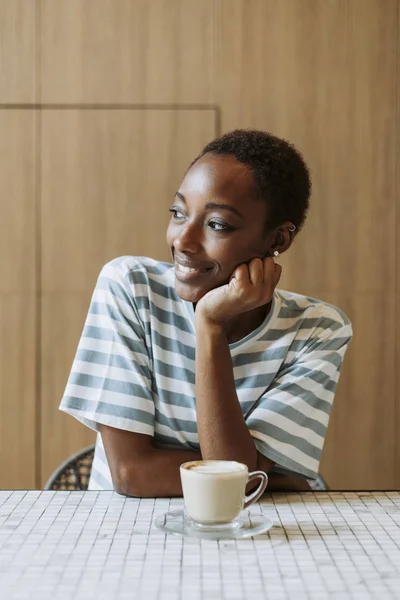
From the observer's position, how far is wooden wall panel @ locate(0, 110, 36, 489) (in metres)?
2.53

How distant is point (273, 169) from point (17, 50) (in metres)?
1.51

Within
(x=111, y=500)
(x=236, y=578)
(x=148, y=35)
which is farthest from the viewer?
(x=148, y=35)

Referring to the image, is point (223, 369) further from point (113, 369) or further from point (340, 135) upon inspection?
point (340, 135)

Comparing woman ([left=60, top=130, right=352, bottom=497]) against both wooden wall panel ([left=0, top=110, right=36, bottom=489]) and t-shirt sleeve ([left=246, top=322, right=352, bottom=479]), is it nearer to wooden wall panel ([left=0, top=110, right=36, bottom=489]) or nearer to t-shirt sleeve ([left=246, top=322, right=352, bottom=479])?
t-shirt sleeve ([left=246, top=322, right=352, bottom=479])

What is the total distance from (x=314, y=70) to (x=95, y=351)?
163 centimetres

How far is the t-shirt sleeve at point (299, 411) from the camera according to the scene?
123 cm

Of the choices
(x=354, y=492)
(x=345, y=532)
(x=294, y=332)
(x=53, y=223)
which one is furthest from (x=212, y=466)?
(x=53, y=223)

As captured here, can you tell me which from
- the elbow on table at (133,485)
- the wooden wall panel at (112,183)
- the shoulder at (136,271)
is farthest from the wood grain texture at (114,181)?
the elbow on table at (133,485)

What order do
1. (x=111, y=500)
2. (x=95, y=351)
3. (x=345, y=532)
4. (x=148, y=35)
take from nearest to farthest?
1. (x=345, y=532)
2. (x=111, y=500)
3. (x=95, y=351)
4. (x=148, y=35)

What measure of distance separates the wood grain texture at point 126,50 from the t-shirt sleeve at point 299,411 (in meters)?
1.43

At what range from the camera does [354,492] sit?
1153 millimetres

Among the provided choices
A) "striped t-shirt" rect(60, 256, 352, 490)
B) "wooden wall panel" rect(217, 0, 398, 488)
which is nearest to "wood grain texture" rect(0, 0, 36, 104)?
"wooden wall panel" rect(217, 0, 398, 488)

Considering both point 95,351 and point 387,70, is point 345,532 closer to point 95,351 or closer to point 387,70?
point 95,351

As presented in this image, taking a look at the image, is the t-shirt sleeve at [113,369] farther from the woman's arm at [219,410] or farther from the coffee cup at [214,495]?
the coffee cup at [214,495]
